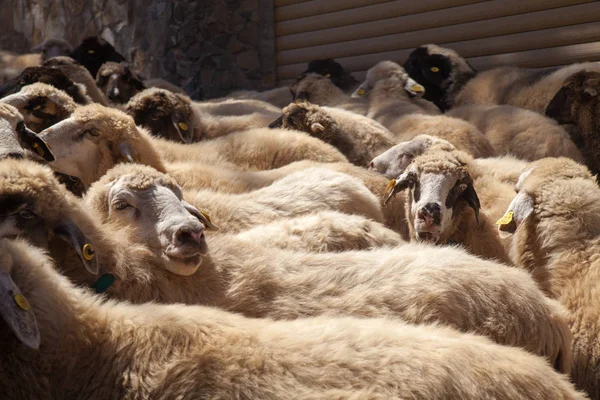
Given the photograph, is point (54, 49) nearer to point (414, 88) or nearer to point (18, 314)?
point (414, 88)

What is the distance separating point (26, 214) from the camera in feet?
11.9

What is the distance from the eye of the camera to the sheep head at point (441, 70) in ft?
35.2

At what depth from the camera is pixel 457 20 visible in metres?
11.4

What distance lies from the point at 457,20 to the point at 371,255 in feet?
25.9

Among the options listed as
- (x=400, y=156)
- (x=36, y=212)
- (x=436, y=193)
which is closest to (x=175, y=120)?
(x=400, y=156)

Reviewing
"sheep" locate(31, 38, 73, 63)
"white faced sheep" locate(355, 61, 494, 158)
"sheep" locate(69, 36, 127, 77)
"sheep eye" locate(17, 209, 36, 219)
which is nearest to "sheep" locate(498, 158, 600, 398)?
"white faced sheep" locate(355, 61, 494, 158)

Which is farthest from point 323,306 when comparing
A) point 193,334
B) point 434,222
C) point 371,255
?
point 434,222

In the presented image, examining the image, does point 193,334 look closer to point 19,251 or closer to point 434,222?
point 19,251

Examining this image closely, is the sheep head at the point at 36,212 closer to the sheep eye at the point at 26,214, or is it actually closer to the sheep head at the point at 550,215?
the sheep eye at the point at 26,214

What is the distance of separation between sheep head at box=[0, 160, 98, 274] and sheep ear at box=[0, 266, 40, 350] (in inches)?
36.7

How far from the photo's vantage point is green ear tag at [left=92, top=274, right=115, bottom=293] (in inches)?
145

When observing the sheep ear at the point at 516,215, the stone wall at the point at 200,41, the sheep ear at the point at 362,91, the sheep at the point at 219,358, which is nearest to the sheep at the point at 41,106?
the sheep ear at the point at 516,215

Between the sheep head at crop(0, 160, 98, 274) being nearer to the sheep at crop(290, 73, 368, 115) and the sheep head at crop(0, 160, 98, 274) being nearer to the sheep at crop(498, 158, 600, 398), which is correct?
the sheep at crop(498, 158, 600, 398)

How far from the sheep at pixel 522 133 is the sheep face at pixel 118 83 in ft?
11.6
